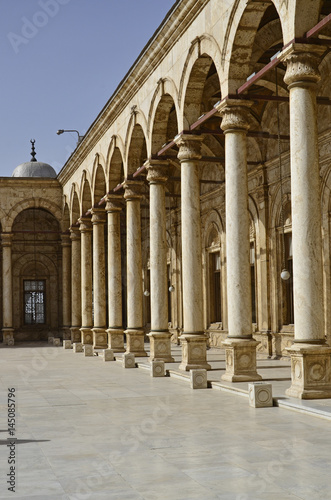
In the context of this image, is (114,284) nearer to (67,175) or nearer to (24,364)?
(24,364)

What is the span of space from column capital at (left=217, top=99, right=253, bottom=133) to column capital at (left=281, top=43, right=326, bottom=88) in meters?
2.74

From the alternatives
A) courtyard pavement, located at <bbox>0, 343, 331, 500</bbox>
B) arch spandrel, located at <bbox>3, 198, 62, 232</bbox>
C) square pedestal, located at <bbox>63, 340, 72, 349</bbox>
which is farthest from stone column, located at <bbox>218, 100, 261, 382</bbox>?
arch spandrel, located at <bbox>3, 198, 62, 232</bbox>

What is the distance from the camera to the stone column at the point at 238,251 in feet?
46.8

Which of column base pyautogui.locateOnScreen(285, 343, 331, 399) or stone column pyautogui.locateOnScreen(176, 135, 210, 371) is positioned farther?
stone column pyautogui.locateOnScreen(176, 135, 210, 371)

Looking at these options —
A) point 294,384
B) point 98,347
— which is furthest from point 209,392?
point 98,347

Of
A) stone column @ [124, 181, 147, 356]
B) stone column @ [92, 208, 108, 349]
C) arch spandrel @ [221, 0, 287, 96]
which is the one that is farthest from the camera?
stone column @ [92, 208, 108, 349]

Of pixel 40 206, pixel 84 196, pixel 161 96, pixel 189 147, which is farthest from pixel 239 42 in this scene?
pixel 40 206

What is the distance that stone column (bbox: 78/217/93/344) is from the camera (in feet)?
100

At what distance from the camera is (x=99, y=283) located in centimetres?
2773

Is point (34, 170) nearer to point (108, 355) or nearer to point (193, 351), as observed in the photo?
point (108, 355)
